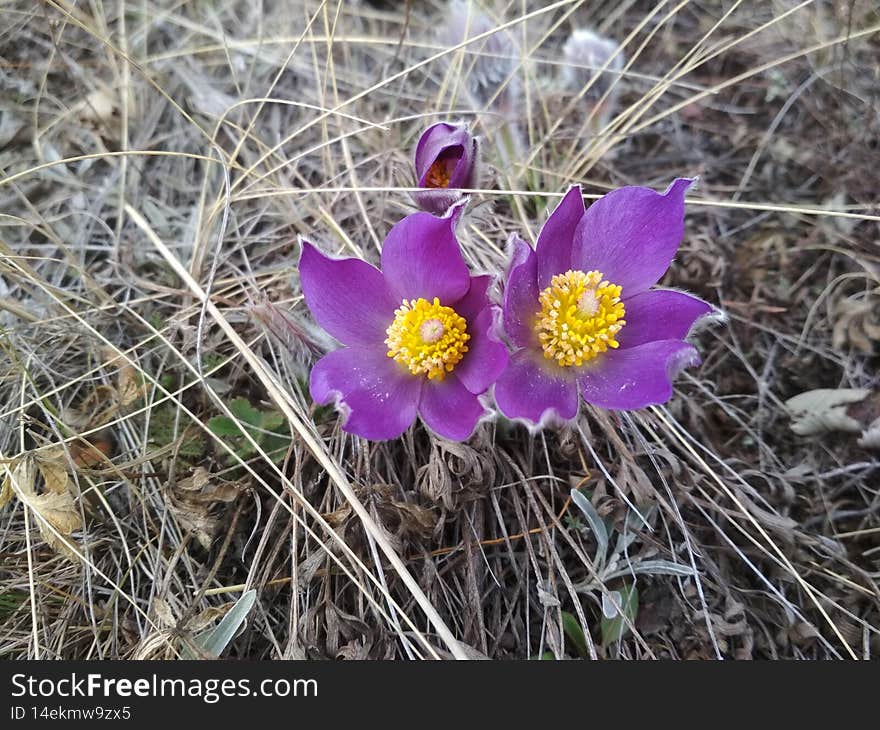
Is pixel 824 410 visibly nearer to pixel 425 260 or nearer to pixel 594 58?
pixel 425 260

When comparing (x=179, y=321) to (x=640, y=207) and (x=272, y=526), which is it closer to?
(x=272, y=526)

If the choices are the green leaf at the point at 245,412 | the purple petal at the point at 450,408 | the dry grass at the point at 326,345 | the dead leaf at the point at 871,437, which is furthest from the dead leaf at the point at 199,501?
the dead leaf at the point at 871,437

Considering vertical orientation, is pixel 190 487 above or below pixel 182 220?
below

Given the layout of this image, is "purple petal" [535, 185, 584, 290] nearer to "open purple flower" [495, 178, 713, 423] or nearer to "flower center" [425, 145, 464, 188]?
"open purple flower" [495, 178, 713, 423]

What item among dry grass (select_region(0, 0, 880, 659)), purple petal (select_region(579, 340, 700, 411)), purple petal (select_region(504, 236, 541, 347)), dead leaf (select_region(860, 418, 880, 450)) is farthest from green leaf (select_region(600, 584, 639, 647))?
dead leaf (select_region(860, 418, 880, 450))

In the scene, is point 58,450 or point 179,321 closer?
point 58,450

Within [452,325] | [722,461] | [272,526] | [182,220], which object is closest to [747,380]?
[722,461]
